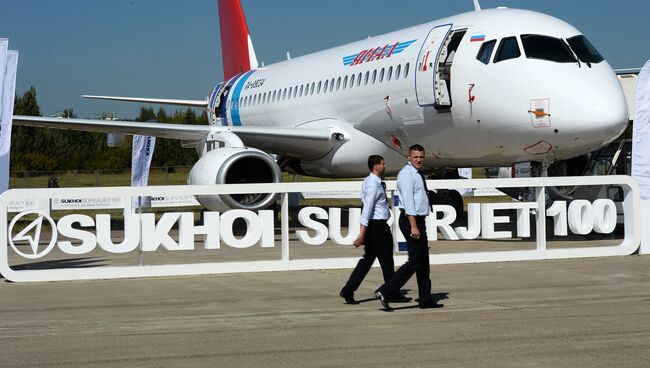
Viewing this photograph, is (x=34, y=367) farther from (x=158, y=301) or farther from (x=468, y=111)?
(x=468, y=111)

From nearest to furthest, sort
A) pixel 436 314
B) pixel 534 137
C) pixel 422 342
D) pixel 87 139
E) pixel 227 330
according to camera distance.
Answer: pixel 422 342, pixel 227 330, pixel 436 314, pixel 534 137, pixel 87 139

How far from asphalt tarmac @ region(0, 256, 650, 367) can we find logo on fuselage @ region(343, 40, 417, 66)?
7.43 metres

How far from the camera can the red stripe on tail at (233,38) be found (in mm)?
28703

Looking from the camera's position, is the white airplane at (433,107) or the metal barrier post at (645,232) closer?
the metal barrier post at (645,232)

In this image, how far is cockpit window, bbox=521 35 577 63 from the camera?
14492 mm

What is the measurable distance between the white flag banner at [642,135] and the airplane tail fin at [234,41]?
50.8 ft

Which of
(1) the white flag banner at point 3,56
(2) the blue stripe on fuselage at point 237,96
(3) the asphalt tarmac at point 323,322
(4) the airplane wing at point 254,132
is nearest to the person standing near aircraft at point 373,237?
(3) the asphalt tarmac at point 323,322

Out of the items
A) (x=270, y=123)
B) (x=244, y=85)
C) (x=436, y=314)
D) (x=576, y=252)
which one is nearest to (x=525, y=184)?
(x=576, y=252)

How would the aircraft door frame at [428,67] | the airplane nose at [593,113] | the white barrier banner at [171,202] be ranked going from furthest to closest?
the white barrier banner at [171,202], the aircraft door frame at [428,67], the airplane nose at [593,113]

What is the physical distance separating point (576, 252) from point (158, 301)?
575cm

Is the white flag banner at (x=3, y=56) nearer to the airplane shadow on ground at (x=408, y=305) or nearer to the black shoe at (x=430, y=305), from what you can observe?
the airplane shadow on ground at (x=408, y=305)

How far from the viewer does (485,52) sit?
15.1 m

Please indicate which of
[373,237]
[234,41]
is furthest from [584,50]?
[234,41]

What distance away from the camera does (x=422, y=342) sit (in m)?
6.60
